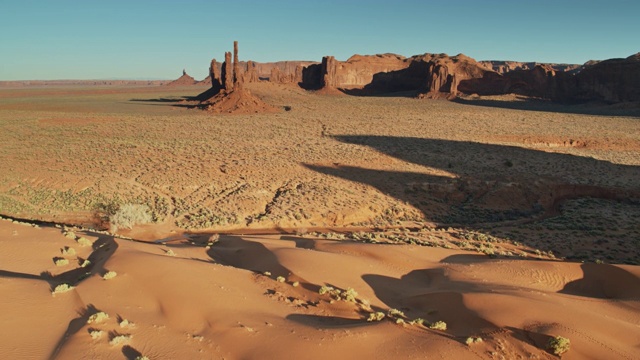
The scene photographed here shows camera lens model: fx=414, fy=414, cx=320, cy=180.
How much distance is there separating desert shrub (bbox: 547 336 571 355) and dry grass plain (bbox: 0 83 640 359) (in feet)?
0.51

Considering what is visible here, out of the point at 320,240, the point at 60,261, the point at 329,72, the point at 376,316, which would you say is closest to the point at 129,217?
the point at 60,261

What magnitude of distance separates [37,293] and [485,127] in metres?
42.7

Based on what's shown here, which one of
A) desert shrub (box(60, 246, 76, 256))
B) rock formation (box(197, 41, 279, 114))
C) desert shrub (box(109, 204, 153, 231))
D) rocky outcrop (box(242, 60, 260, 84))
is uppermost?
rocky outcrop (box(242, 60, 260, 84))

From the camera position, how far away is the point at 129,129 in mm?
38688

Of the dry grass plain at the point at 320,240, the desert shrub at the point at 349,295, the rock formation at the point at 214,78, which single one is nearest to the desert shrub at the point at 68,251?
the dry grass plain at the point at 320,240

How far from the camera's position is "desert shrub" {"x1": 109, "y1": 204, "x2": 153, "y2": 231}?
16.6 m

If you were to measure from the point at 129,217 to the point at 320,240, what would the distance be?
8363 mm

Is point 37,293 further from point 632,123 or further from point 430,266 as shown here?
point 632,123

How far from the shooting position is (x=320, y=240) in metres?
13.9

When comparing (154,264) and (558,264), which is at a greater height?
(154,264)

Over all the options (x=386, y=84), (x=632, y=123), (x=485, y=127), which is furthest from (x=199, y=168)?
(x=386, y=84)

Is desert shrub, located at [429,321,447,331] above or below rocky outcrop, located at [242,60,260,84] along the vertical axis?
below

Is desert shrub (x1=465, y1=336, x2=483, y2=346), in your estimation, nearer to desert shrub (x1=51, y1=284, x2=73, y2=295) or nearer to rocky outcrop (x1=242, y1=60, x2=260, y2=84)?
desert shrub (x1=51, y1=284, x2=73, y2=295)

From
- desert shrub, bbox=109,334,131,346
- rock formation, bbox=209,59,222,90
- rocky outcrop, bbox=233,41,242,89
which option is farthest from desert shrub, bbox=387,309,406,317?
rock formation, bbox=209,59,222,90
